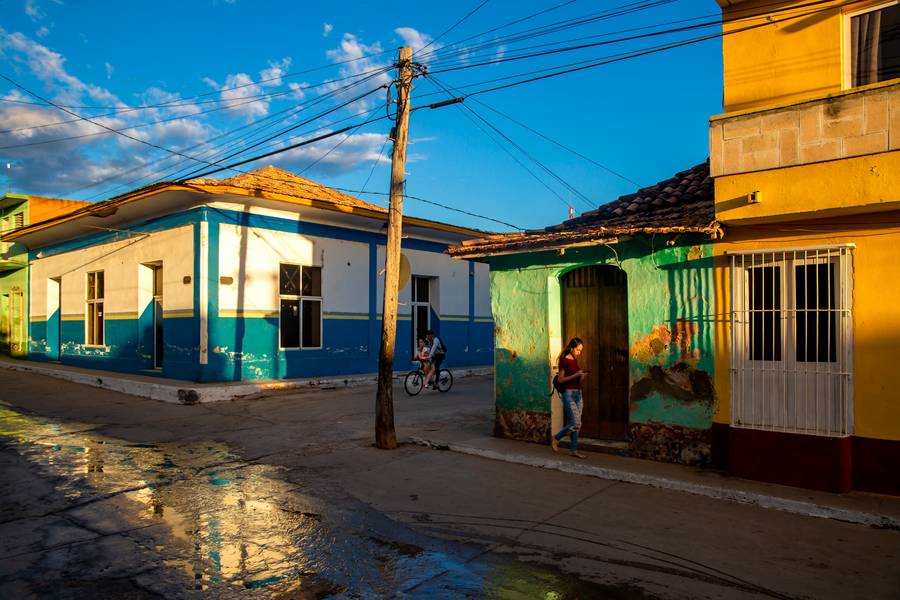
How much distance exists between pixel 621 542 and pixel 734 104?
569cm

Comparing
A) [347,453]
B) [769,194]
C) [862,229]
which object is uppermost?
[769,194]

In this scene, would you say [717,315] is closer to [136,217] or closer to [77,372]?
[136,217]

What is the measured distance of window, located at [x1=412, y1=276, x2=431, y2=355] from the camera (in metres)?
21.1

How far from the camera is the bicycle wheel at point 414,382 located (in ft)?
53.7

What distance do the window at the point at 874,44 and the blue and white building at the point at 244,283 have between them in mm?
11483

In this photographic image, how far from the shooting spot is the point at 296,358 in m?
17.3

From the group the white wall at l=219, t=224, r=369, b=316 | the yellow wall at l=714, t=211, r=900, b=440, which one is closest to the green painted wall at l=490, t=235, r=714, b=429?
the yellow wall at l=714, t=211, r=900, b=440

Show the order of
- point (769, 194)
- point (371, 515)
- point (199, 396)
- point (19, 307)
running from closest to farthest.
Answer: point (371, 515), point (769, 194), point (199, 396), point (19, 307)

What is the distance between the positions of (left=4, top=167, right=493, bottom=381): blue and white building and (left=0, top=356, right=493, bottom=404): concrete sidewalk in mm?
598

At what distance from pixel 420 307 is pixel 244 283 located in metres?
6.56

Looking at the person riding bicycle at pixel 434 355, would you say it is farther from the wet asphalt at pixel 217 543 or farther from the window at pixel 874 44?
the window at pixel 874 44

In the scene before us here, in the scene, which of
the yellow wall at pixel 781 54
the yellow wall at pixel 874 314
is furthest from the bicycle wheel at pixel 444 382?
the yellow wall at pixel 874 314

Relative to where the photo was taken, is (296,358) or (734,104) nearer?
(734,104)

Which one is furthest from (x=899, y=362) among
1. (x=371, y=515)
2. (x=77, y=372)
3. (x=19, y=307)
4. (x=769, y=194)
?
(x=19, y=307)
